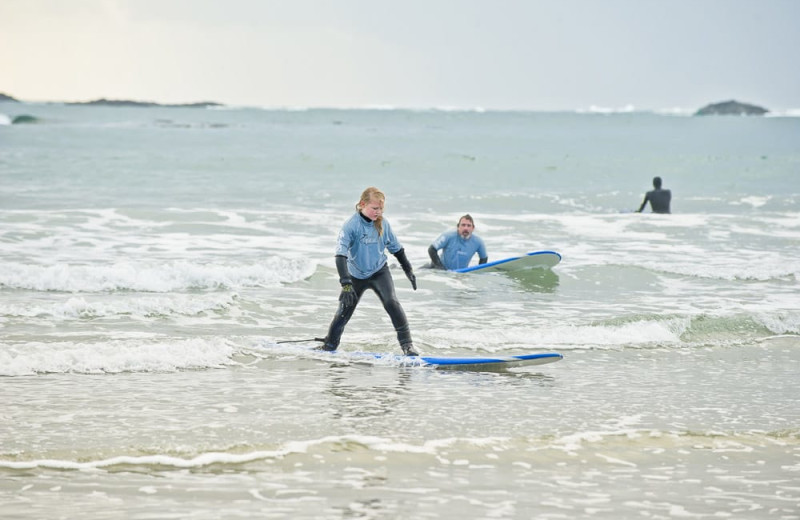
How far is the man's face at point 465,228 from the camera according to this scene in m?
16.4

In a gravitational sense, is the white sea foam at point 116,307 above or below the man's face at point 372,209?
below

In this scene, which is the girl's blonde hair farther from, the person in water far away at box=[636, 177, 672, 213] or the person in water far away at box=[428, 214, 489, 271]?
the person in water far away at box=[636, 177, 672, 213]

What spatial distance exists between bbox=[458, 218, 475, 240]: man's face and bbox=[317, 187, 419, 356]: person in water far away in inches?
238

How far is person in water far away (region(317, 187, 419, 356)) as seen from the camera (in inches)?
389

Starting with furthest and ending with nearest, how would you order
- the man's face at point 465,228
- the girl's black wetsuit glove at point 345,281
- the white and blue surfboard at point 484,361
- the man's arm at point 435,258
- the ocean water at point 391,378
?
the man's arm at point 435,258
the man's face at point 465,228
the white and blue surfboard at point 484,361
the girl's black wetsuit glove at point 345,281
the ocean water at point 391,378

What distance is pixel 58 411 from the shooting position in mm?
8148

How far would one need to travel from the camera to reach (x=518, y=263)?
56.3ft

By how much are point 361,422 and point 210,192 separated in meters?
29.3

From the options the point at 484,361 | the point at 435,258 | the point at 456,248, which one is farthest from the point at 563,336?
the point at 456,248

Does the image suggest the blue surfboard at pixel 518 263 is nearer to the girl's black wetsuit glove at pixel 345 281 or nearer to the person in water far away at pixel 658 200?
the girl's black wetsuit glove at pixel 345 281

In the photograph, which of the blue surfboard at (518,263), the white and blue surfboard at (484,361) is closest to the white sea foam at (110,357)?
the white and blue surfboard at (484,361)

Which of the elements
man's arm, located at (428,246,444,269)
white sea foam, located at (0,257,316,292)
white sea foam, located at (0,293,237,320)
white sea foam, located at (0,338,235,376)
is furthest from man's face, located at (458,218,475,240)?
white sea foam, located at (0,338,235,376)


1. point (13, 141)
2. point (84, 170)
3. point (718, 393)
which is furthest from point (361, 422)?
point (13, 141)

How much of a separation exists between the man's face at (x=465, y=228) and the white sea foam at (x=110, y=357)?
20.9 ft
